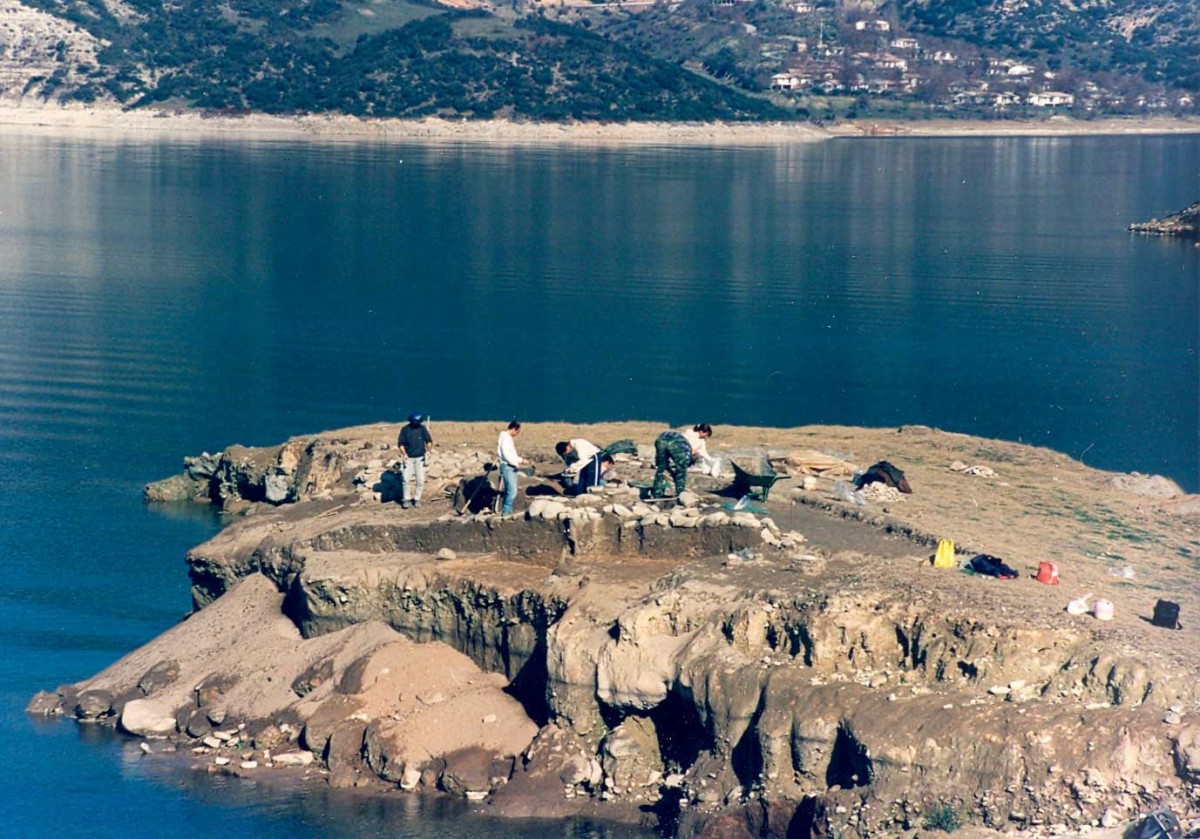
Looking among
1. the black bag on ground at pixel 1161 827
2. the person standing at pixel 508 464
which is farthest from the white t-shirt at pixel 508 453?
the black bag on ground at pixel 1161 827

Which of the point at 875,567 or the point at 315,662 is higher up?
the point at 875,567

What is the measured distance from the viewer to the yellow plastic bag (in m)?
22.7

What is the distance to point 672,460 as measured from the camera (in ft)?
82.9

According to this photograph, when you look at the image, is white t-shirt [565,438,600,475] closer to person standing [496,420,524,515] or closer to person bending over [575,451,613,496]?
person bending over [575,451,613,496]

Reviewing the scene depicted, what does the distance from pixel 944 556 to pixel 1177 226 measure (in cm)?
7462

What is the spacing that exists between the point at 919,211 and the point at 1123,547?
3062 inches

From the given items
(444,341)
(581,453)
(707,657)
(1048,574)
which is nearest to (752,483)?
(581,453)

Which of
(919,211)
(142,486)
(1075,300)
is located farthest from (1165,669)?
(919,211)

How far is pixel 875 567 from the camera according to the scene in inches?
889

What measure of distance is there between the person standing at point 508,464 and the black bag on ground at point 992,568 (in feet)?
24.0

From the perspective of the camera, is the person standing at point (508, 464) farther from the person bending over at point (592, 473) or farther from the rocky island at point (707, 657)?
the person bending over at point (592, 473)

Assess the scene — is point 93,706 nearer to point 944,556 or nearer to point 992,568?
point 944,556

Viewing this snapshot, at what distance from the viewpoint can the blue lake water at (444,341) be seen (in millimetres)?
27406

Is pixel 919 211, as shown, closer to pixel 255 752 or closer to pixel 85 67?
pixel 255 752
